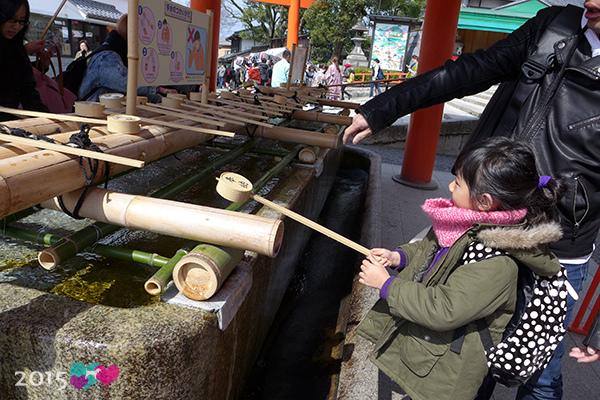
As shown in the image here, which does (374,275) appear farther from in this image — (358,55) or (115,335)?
(358,55)

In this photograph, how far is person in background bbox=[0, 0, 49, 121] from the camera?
286 centimetres

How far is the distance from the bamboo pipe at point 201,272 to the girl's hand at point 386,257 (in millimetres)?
676

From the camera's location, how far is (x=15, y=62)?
3.13 meters

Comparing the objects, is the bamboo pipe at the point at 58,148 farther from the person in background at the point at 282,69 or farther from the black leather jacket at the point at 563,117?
the person in background at the point at 282,69

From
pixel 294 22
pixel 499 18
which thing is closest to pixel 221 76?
pixel 294 22

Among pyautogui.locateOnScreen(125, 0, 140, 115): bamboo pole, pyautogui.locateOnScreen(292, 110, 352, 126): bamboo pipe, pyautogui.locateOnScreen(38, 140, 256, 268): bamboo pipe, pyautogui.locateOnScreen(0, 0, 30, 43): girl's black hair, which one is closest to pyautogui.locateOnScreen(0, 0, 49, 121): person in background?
pyautogui.locateOnScreen(0, 0, 30, 43): girl's black hair

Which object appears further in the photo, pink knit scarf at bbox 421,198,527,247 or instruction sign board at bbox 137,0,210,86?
instruction sign board at bbox 137,0,210,86

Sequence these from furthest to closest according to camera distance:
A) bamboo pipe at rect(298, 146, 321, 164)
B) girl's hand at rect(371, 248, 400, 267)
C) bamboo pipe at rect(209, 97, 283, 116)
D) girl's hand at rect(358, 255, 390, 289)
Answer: bamboo pipe at rect(209, 97, 283, 116) < bamboo pipe at rect(298, 146, 321, 164) < girl's hand at rect(371, 248, 400, 267) < girl's hand at rect(358, 255, 390, 289)

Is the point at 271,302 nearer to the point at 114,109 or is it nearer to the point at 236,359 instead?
the point at 236,359

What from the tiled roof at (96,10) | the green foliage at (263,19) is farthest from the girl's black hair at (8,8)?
the green foliage at (263,19)

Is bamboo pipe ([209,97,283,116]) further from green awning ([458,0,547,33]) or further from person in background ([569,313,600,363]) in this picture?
green awning ([458,0,547,33])

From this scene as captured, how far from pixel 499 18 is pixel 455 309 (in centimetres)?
2118

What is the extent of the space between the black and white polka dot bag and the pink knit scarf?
0.29 metres

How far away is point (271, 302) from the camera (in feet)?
8.93
